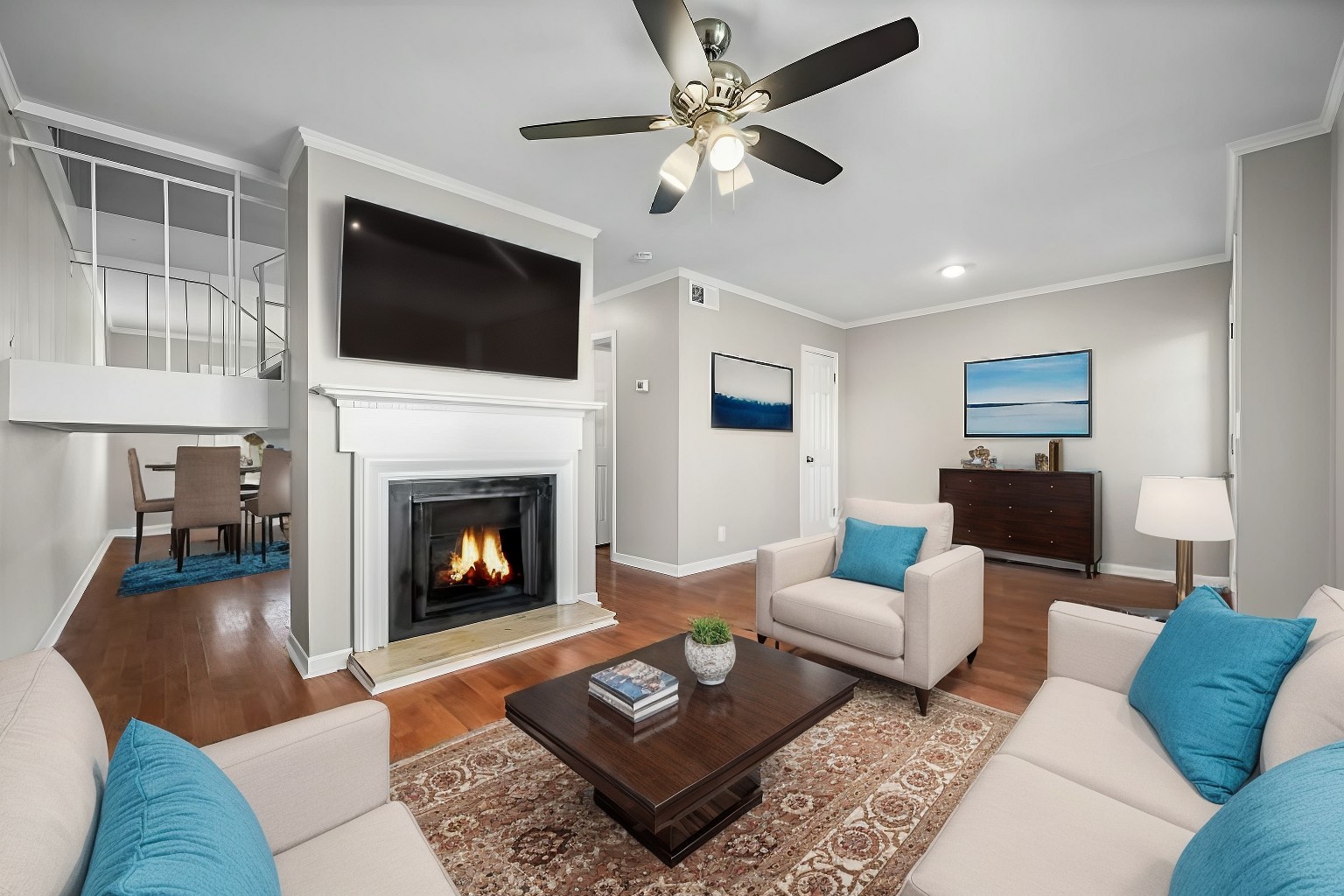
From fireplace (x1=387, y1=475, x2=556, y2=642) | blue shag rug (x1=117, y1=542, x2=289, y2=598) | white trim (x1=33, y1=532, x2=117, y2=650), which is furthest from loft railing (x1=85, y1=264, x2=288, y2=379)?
fireplace (x1=387, y1=475, x2=556, y2=642)

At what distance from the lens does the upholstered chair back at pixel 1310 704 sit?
39.7 inches

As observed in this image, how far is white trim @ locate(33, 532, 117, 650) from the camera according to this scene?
305cm

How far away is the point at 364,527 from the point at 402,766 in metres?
1.25

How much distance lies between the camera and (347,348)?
2762 mm

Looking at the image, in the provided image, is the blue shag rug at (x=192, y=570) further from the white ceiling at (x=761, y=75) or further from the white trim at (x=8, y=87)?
the white ceiling at (x=761, y=75)

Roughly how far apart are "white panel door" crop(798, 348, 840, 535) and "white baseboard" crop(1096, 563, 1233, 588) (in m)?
2.39

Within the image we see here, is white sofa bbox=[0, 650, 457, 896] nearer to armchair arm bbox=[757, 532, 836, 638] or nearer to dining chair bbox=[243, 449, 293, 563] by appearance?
armchair arm bbox=[757, 532, 836, 638]

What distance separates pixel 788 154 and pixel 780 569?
1779 millimetres

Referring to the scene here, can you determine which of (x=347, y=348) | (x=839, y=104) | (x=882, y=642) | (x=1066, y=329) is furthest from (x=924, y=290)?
(x=347, y=348)

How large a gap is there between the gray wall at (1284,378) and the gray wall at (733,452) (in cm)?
318

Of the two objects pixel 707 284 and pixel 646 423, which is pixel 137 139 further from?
pixel 707 284

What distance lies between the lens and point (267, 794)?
103 centimetres

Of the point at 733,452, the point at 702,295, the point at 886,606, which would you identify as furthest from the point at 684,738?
the point at 702,295

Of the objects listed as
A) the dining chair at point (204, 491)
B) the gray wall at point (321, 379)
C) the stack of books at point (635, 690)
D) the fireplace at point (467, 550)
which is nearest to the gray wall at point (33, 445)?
the dining chair at point (204, 491)
